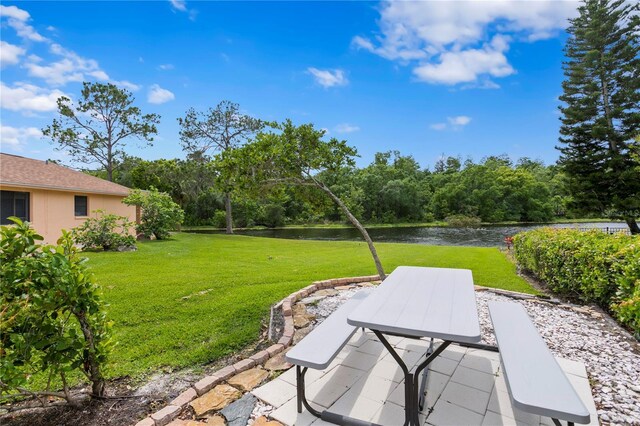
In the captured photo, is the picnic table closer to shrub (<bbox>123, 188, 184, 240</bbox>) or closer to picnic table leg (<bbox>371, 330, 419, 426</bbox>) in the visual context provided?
picnic table leg (<bbox>371, 330, 419, 426</bbox>)

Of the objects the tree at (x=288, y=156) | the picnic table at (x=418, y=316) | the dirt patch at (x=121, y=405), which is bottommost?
the dirt patch at (x=121, y=405)

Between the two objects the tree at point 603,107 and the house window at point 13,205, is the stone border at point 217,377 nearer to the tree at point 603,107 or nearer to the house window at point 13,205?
the house window at point 13,205

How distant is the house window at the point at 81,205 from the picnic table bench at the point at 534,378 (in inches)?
533

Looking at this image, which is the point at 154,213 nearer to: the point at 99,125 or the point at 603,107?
the point at 99,125

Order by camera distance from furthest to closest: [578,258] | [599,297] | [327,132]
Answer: [327,132], [578,258], [599,297]

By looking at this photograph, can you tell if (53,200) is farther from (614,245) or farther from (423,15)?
(614,245)

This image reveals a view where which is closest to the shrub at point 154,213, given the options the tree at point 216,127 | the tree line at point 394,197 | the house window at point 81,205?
the house window at point 81,205

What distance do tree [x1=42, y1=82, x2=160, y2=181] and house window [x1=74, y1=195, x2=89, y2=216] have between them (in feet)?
40.5

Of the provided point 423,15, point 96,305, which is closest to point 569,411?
point 96,305

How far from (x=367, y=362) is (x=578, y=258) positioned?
3472 millimetres

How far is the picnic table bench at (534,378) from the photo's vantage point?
4.20 ft

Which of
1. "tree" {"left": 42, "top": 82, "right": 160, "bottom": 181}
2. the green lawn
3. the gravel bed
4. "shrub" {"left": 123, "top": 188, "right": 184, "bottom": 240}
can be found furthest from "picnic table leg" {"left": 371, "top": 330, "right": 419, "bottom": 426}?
"tree" {"left": 42, "top": 82, "right": 160, "bottom": 181}

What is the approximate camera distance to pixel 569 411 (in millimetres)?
1259

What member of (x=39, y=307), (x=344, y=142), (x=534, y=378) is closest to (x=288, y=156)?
(x=344, y=142)
